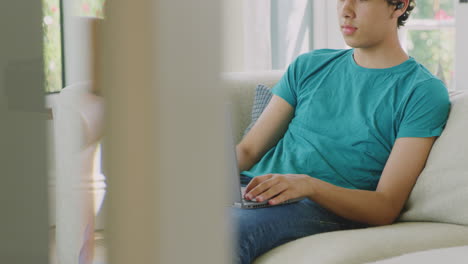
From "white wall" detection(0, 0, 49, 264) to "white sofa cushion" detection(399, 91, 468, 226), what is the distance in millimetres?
1406

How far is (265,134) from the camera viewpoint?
1.86 metres

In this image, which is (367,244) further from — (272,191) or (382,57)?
(382,57)

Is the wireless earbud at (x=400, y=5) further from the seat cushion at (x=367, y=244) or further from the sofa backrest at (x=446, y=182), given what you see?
the seat cushion at (x=367, y=244)

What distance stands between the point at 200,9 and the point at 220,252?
9 centimetres

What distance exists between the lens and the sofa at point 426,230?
1328 millimetres

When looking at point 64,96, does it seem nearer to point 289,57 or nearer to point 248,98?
point 248,98

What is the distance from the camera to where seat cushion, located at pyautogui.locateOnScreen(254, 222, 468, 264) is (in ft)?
4.38

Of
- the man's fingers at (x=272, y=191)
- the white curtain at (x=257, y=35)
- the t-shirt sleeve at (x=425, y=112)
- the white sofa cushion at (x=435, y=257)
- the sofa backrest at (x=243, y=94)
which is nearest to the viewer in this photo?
the white sofa cushion at (x=435, y=257)

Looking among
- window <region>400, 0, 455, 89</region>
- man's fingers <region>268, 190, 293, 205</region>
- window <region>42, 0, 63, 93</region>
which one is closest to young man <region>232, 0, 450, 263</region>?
man's fingers <region>268, 190, 293, 205</region>

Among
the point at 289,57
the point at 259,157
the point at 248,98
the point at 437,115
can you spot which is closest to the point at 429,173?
the point at 437,115

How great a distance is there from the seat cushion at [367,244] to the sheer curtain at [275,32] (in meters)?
1.84

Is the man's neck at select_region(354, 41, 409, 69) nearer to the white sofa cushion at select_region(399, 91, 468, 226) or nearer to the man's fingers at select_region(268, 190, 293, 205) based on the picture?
the white sofa cushion at select_region(399, 91, 468, 226)

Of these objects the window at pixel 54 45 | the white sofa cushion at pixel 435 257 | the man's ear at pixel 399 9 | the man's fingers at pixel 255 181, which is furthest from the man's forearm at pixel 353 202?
the window at pixel 54 45

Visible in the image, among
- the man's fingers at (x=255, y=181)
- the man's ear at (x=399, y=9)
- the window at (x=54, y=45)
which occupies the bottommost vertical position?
the man's fingers at (x=255, y=181)
